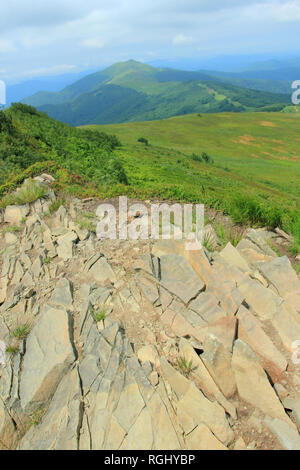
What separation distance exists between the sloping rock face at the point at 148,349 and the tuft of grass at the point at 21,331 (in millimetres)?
Result: 38

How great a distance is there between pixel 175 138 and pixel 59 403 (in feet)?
262

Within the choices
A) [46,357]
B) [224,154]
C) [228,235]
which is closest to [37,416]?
[46,357]

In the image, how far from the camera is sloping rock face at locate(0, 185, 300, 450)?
444 centimetres

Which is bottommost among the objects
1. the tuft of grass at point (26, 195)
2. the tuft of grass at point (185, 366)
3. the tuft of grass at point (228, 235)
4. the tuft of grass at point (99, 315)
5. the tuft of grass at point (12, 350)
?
the tuft of grass at point (12, 350)

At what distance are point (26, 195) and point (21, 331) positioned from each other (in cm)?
Result: 532

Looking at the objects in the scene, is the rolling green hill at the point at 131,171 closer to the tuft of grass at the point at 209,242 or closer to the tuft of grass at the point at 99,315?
the tuft of grass at the point at 209,242

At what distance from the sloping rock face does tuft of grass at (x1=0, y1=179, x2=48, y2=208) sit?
284 centimetres

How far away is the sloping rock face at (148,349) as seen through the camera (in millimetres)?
4444

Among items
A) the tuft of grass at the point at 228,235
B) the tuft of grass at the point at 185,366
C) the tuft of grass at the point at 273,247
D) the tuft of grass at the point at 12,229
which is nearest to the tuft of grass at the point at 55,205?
the tuft of grass at the point at 12,229

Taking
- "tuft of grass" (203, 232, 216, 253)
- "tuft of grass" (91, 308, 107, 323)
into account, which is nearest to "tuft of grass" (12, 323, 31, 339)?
"tuft of grass" (91, 308, 107, 323)

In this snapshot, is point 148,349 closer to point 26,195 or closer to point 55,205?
point 55,205

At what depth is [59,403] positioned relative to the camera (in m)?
4.92

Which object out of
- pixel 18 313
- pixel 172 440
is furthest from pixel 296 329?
pixel 18 313
